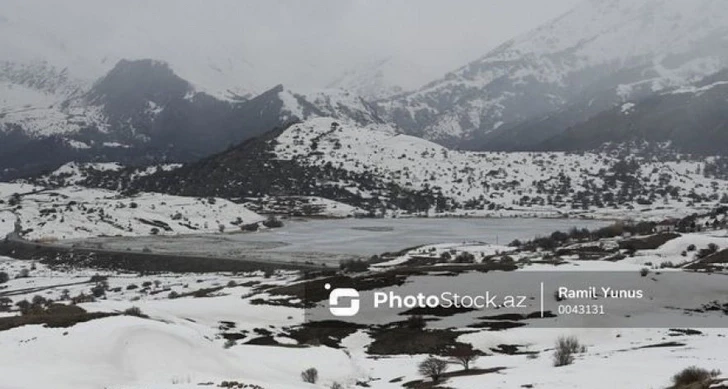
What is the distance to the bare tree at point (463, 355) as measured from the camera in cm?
4335

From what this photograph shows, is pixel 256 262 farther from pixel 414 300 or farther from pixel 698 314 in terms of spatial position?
pixel 698 314

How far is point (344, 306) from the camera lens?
71.3 m

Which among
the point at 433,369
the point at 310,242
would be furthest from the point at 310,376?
the point at 310,242

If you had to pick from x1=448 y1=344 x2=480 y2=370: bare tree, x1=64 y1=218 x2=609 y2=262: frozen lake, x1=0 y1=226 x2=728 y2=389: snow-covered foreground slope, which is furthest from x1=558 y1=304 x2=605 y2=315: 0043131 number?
x1=64 y1=218 x2=609 y2=262: frozen lake

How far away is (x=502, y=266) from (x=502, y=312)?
731 inches

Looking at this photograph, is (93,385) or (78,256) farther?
(78,256)

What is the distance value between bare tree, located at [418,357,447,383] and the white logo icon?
93.8 feet

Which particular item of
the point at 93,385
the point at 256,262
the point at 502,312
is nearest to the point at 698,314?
the point at 502,312

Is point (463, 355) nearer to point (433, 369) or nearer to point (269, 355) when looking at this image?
point (433, 369)

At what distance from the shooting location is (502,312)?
6575 centimetres

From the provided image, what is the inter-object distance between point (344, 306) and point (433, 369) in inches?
1350

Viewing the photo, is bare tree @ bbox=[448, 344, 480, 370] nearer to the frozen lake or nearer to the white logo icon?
the white logo icon

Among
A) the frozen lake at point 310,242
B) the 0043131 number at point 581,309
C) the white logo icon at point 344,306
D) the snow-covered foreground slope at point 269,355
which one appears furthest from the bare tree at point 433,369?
the frozen lake at point 310,242

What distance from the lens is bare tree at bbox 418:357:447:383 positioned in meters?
37.8
